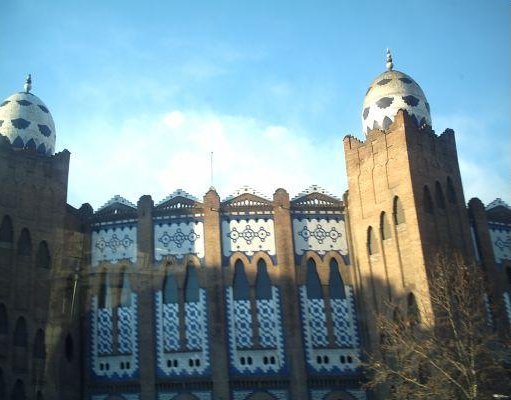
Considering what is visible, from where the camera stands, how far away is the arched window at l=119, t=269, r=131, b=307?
A: 23641 mm

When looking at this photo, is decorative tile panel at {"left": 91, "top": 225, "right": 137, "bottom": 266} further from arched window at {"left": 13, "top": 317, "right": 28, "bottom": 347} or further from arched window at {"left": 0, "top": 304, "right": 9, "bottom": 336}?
arched window at {"left": 0, "top": 304, "right": 9, "bottom": 336}

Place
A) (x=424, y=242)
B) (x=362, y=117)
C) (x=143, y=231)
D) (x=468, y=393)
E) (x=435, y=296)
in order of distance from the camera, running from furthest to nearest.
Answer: (x=362, y=117)
(x=143, y=231)
(x=424, y=242)
(x=435, y=296)
(x=468, y=393)

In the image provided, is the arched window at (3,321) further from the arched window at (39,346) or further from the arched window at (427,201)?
the arched window at (427,201)

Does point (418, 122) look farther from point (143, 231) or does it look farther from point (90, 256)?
point (90, 256)

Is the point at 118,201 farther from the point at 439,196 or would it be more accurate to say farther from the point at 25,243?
the point at 439,196

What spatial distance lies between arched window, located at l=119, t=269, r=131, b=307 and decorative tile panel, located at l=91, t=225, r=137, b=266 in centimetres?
57

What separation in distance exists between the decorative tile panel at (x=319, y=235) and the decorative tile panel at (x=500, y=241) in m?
5.50

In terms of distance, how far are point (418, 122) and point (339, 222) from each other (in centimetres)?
457

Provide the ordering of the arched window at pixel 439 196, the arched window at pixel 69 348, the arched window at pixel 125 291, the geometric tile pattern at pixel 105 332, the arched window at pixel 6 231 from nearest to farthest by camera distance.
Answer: the arched window at pixel 6 231, the arched window at pixel 69 348, the geometric tile pattern at pixel 105 332, the arched window at pixel 439 196, the arched window at pixel 125 291

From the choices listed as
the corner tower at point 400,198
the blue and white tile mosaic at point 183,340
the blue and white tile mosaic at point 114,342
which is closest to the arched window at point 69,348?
the blue and white tile mosaic at point 114,342

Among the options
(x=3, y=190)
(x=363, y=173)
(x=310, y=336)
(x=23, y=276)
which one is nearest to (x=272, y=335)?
(x=310, y=336)

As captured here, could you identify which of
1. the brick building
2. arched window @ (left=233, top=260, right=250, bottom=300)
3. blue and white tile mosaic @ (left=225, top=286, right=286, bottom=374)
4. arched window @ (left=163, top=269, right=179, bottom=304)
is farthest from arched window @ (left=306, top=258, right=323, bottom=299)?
arched window @ (left=163, top=269, right=179, bottom=304)

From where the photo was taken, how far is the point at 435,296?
63.1ft

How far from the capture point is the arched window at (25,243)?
2234cm
